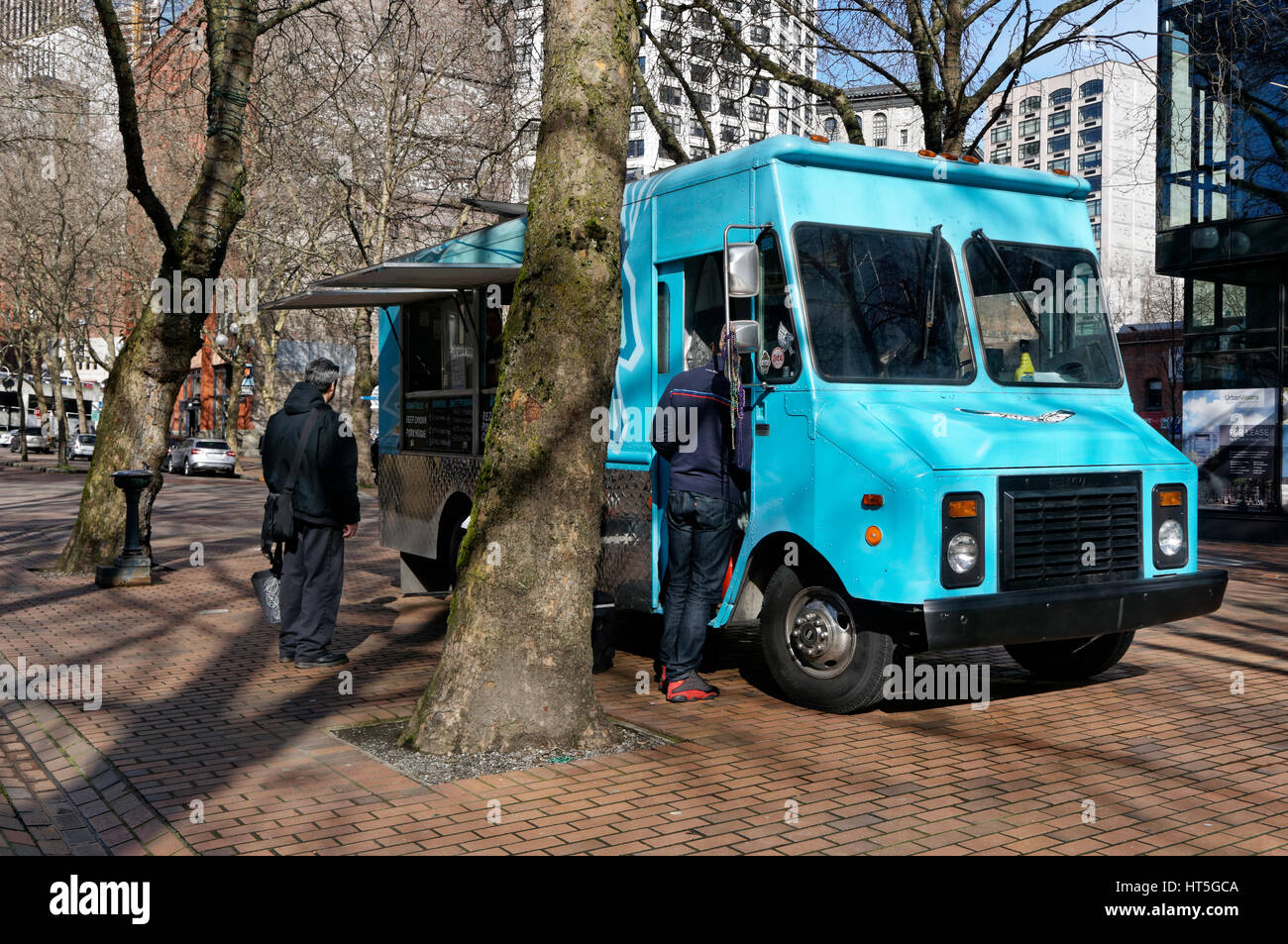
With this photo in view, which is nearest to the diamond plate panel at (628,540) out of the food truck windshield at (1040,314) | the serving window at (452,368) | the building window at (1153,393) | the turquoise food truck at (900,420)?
the turquoise food truck at (900,420)

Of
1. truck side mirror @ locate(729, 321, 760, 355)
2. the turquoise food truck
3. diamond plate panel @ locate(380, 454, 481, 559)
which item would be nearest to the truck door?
the turquoise food truck

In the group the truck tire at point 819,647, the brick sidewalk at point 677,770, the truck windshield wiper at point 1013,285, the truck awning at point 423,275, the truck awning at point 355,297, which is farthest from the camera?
the truck awning at point 355,297

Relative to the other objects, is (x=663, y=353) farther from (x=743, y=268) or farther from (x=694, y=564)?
(x=694, y=564)

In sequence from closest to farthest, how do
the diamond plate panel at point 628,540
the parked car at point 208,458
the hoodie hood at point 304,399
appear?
the diamond plate panel at point 628,540 → the hoodie hood at point 304,399 → the parked car at point 208,458

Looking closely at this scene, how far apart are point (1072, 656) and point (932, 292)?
253cm

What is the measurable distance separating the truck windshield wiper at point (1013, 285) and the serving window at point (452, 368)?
3.56 m

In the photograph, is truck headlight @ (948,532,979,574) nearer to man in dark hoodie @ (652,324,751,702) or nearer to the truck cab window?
the truck cab window

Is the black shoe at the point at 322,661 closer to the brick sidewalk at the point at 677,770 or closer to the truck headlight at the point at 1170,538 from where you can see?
the brick sidewalk at the point at 677,770

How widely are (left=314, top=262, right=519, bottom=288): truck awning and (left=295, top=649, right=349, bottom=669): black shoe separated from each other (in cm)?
263

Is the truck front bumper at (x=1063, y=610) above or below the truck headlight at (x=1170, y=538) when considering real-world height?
below

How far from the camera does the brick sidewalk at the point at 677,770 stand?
15.4 feet

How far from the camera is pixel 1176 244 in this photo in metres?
22.3

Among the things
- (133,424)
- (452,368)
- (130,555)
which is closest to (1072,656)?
(452,368)

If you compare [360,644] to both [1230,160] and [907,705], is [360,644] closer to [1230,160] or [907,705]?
[907,705]
